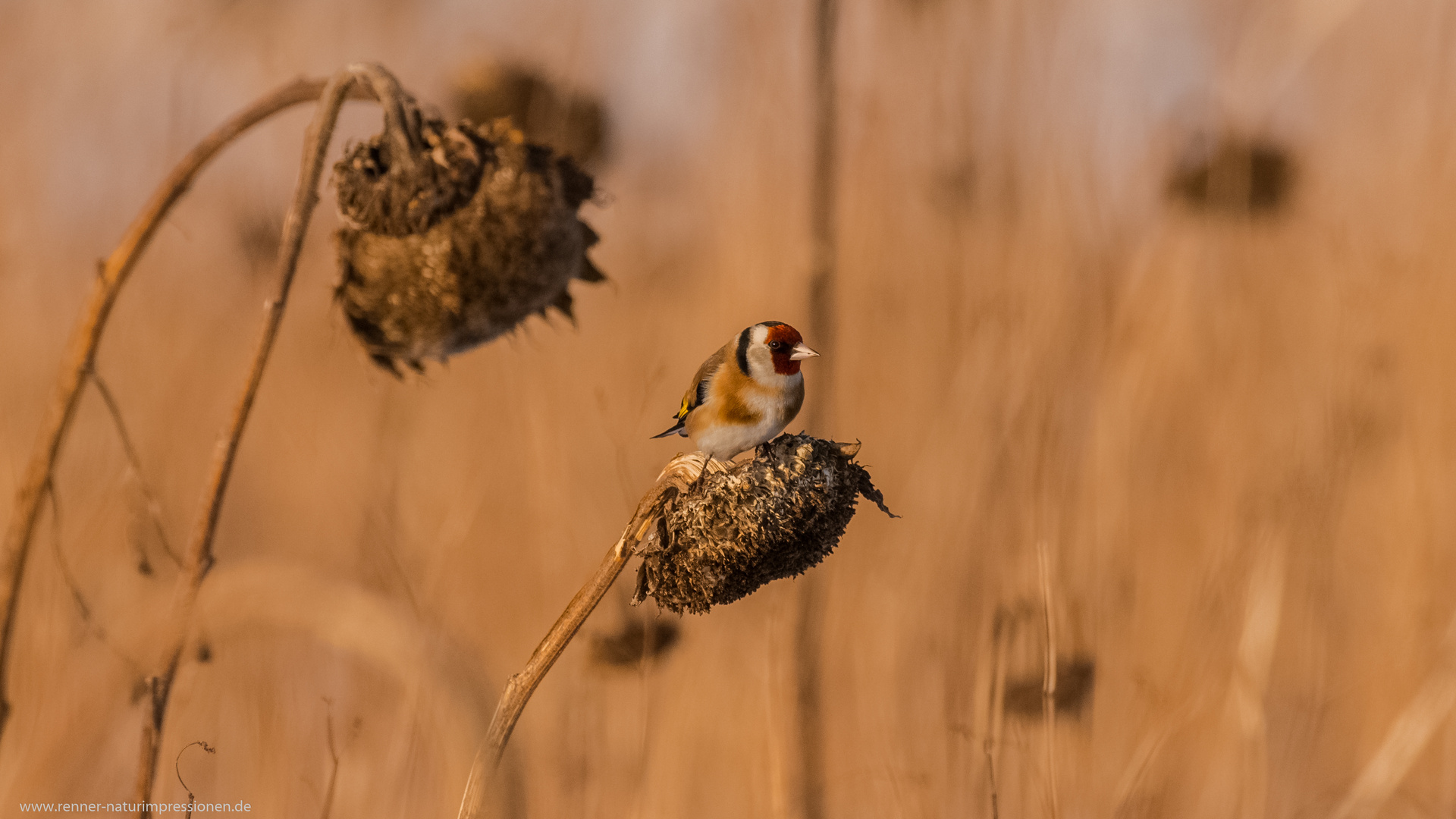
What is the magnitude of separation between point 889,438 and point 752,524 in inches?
100

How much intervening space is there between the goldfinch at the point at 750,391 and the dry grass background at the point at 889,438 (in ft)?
3.14

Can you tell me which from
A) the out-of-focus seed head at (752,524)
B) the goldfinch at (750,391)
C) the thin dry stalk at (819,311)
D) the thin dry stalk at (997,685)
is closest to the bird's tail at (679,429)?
the goldfinch at (750,391)

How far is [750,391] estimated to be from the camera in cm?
136

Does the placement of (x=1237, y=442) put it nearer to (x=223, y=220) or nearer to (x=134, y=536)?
(x=134, y=536)

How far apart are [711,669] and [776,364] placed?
168 centimetres

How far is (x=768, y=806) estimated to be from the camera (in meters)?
2.42

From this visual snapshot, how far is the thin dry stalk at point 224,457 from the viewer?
136 cm

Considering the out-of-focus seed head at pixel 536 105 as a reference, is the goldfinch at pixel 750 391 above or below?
below

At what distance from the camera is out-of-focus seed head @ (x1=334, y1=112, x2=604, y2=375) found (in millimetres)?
1605

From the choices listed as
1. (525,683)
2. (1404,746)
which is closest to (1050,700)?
(525,683)

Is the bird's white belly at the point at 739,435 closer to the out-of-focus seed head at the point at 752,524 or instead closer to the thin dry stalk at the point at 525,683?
the out-of-focus seed head at the point at 752,524

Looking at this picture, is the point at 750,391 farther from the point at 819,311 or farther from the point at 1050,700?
the point at 819,311

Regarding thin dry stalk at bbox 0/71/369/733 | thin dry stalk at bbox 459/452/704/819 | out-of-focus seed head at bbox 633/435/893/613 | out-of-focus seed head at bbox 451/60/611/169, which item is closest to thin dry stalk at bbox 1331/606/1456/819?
out-of-focus seed head at bbox 633/435/893/613

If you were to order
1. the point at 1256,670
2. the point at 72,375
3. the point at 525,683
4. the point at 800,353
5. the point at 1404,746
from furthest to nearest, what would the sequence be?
the point at 1404,746 < the point at 1256,670 < the point at 72,375 < the point at 800,353 < the point at 525,683
